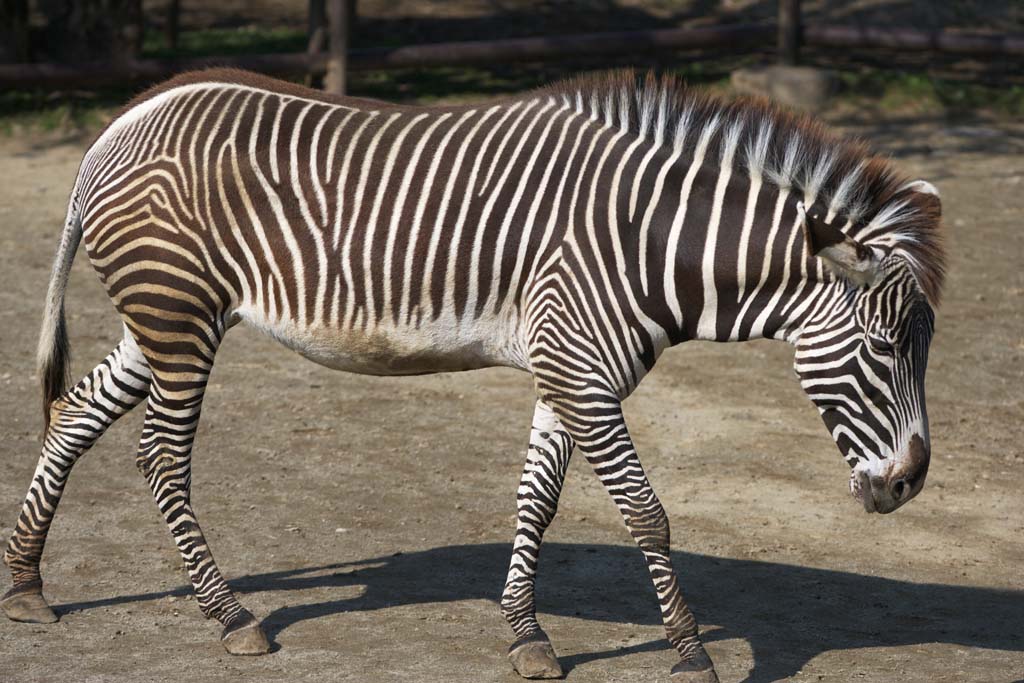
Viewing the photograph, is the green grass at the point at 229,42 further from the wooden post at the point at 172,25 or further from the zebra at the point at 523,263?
the zebra at the point at 523,263

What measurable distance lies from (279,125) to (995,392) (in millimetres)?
4970

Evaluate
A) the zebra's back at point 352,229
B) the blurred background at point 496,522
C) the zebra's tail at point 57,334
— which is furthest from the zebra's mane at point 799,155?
the zebra's tail at point 57,334

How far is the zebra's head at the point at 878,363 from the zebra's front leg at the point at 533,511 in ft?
3.28

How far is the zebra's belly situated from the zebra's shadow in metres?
1.06

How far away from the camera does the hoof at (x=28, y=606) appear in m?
5.10

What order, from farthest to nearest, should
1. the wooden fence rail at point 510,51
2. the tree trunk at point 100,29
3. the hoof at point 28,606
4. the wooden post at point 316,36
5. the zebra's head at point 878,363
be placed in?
the tree trunk at point 100,29, the wooden post at point 316,36, the wooden fence rail at point 510,51, the hoof at point 28,606, the zebra's head at point 878,363

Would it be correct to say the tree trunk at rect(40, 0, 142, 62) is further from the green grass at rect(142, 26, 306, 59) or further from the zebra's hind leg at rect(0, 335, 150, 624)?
the zebra's hind leg at rect(0, 335, 150, 624)

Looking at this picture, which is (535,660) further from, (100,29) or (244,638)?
(100,29)

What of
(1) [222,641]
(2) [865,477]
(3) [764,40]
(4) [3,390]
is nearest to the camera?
(2) [865,477]

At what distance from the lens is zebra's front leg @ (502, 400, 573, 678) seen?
4.93 metres

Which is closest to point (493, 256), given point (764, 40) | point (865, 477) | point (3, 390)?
point (865, 477)

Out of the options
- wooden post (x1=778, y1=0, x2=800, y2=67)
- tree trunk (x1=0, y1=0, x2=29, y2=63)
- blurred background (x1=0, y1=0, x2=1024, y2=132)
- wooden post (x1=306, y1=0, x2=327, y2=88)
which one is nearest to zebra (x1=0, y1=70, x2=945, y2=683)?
blurred background (x1=0, y1=0, x2=1024, y2=132)

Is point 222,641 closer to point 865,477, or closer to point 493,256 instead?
point 493,256

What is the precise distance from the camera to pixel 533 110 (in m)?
4.98
